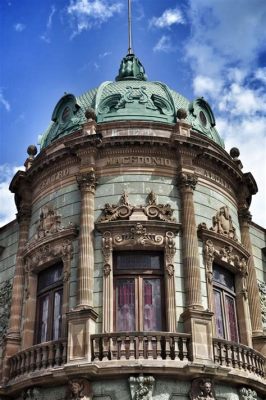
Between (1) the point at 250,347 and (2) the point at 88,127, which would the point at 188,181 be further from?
(1) the point at 250,347

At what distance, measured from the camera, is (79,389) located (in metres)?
16.8

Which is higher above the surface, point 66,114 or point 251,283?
point 66,114

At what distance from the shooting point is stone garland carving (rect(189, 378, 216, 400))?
16.9 m

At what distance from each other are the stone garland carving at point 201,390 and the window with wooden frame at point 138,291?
2112 mm

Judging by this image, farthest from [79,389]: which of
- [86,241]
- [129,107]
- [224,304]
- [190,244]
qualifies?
[129,107]

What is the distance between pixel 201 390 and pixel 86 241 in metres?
5.74

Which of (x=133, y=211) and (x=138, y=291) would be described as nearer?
(x=138, y=291)

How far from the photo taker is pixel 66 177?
2158 cm

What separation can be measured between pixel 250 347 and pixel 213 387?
8.63 ft

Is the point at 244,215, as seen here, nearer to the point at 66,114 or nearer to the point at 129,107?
the point at 129,107

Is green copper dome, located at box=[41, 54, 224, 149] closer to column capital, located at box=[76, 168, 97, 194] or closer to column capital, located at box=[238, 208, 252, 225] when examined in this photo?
column capital, located at box=[76, 168, 97, 194]

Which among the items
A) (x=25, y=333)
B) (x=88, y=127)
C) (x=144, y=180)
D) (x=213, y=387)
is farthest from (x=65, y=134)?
(x=213, y=387)

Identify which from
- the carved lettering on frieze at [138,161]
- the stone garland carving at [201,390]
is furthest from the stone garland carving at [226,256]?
the stone garland carving at [201,390]

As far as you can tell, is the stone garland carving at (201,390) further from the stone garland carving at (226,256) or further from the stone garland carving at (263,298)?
the stone garland carving at (263,298)
